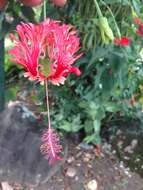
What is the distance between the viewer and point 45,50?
19.0 inches

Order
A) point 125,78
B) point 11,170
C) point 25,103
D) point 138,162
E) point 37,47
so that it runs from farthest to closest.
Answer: point 25,103
point 138,162
point 11,170
point 125,78
point 37,47

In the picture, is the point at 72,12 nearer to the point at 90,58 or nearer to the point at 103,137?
the point at 90,58

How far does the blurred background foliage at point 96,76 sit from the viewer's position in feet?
3.59

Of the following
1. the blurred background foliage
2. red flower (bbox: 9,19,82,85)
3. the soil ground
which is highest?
red flower (bbox: 9,19,82,85)

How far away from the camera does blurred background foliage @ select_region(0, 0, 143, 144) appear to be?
1.10 meters

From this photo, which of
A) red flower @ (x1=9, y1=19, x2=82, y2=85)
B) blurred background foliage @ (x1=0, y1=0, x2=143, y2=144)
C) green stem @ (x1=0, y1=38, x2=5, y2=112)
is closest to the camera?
red flower @ (x1=9, y1=19, x2=82, y2=85)

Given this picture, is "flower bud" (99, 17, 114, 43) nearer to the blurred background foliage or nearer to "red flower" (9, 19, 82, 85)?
"red flower" (9, 19, 82, 85)

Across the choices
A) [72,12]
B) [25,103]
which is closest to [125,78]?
[72,12]

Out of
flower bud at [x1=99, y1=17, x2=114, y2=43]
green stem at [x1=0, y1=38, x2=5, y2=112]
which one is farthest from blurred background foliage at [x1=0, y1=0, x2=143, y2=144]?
flower bud at [x1=99, y1=17, x2=114, y2=43]

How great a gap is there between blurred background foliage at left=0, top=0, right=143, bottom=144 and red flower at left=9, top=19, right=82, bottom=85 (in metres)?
0.38

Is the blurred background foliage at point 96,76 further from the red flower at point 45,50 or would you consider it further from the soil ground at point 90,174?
the red flower at point 45,50

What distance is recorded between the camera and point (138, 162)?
1556 millimetres

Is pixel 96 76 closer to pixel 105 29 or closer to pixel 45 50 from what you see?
pixel 105 29

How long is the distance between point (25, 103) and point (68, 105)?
0.89 feet
